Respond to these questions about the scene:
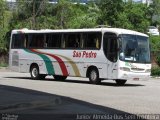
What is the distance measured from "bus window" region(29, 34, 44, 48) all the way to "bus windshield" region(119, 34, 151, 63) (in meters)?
6.43

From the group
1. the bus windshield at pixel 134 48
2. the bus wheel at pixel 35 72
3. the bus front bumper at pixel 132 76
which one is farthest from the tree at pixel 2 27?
the bus front bumper at pixel 132 76

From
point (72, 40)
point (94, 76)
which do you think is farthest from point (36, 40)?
point (94, 76)

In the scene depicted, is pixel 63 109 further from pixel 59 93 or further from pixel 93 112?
pixel 59 93

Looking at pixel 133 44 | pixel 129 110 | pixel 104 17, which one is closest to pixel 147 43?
pixel 133 44

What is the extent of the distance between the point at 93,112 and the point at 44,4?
4058 cm

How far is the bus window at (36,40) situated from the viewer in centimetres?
3059

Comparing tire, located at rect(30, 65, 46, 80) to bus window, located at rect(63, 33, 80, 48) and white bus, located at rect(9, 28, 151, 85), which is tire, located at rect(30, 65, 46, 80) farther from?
bus window, located at rect(63, 33, 80, 48)

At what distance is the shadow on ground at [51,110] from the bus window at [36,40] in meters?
14.1

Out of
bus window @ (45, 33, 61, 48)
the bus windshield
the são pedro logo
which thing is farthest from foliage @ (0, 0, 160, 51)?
the bus windshield

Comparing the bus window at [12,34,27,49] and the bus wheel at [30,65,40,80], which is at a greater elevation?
the bus window at [12,34,27,49]

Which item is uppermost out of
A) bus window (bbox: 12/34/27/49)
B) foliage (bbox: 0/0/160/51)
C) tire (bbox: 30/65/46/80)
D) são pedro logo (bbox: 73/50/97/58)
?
foliage (bbox: 0/0/160/51)

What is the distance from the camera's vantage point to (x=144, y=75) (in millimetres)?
26266

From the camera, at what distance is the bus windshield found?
84.5 ft

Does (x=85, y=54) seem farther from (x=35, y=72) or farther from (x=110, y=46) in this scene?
(x=35, y=72)
